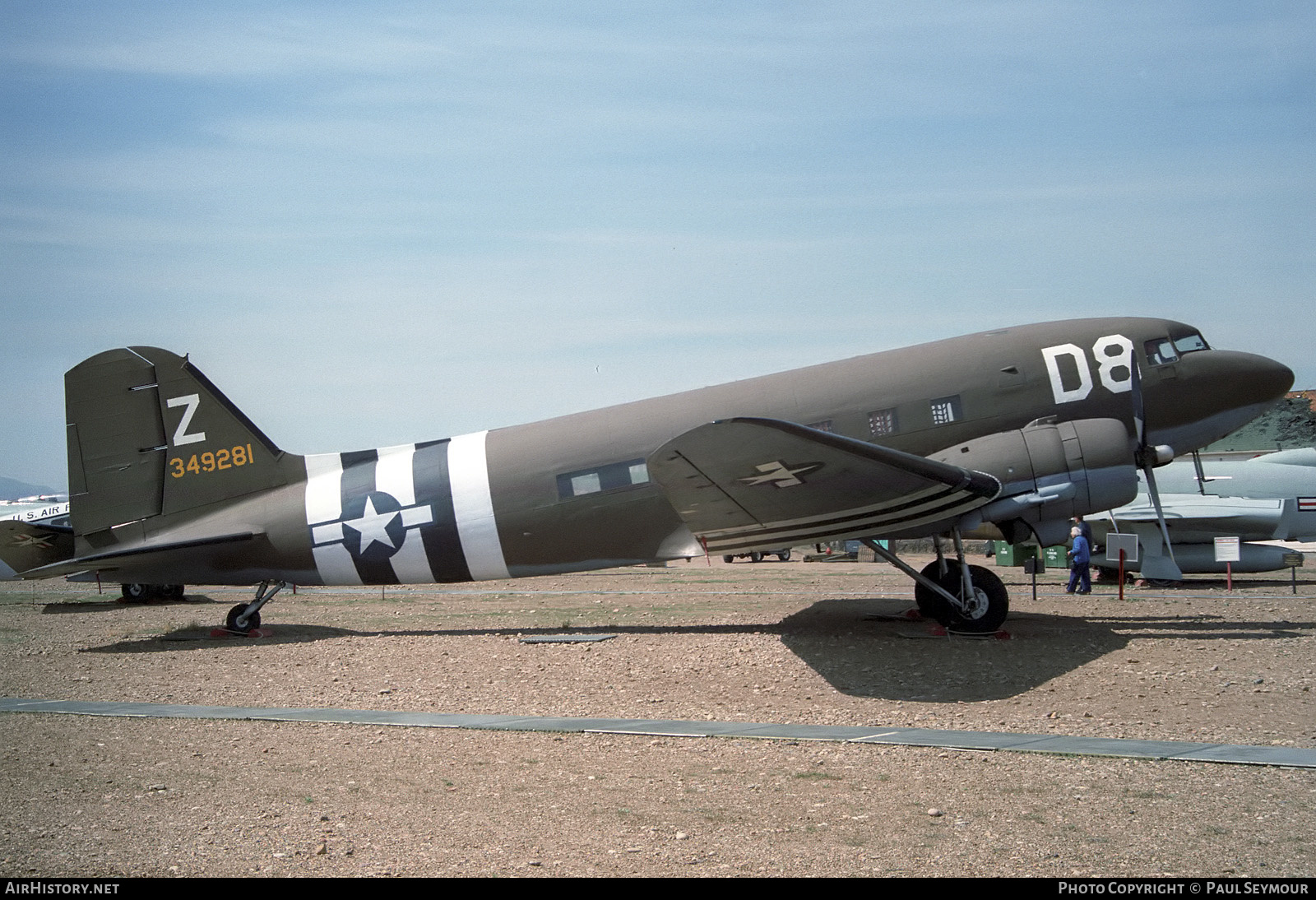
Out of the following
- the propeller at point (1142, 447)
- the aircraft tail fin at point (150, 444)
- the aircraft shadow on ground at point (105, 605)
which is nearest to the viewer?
the propeller at point (1142, 447)

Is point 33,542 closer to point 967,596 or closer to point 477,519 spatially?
point 477,519

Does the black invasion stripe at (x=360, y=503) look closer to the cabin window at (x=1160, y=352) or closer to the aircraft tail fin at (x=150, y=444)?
the aircraft tail fin at (x=150, y=444)

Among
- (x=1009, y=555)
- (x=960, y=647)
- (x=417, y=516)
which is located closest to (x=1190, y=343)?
(x=960, y=647)

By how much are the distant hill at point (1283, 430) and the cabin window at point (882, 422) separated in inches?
1312

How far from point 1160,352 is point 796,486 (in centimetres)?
573

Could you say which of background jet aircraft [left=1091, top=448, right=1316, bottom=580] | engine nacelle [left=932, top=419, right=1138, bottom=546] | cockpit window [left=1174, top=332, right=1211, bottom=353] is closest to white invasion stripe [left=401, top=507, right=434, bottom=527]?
engine nacelle [left=932, top=419, right=1138, bottom=546]

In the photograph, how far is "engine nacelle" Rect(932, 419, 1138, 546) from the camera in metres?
12.5

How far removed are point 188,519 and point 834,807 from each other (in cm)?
1218

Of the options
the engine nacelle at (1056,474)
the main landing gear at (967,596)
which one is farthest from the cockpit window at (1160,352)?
the main landing gear at (967,596)

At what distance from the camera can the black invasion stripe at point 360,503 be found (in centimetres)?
1470

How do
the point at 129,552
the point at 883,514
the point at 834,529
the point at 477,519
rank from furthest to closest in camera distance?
the point at 129,552
the point at 477,519
the point at 834,529
the point at 883,514

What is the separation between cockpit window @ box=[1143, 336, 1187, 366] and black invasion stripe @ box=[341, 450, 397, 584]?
10922mm

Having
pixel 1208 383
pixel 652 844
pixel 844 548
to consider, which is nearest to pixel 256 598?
pixel 652 844

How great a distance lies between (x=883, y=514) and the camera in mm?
12414
